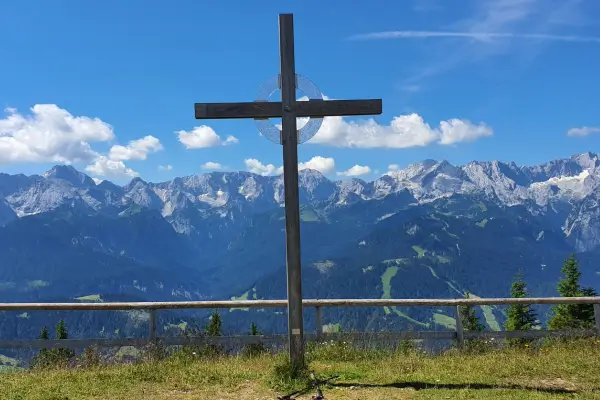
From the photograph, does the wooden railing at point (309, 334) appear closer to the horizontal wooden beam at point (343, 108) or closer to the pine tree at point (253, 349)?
the pine tree at point (253, 349)

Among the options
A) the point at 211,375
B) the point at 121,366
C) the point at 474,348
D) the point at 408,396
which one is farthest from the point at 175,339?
the point at 474,348

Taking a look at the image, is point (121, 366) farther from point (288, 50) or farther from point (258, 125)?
point (288, 50)

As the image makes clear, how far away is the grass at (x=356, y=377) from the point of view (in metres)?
7.16

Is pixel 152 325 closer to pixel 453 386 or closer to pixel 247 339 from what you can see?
pixel 247 339

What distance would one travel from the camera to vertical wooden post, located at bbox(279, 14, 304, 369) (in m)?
7.74

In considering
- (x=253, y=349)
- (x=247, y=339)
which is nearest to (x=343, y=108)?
(x=247, y=339)

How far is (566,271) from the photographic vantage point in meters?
40.7

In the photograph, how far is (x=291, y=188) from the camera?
7871mm

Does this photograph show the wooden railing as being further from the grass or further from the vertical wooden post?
the vertical wooden post

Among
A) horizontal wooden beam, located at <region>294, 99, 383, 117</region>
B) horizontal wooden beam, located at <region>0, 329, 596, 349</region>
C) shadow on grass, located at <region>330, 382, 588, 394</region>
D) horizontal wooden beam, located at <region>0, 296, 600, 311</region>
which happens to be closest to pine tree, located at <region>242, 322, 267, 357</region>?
horizontal wooden beam, located at <region>0, 329, 596, 349</region>

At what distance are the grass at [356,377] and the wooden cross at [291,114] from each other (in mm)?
996

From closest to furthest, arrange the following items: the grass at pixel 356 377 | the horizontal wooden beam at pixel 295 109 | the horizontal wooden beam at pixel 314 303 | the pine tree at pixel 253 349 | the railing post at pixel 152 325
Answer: the grass at pixel 356 377 < the horizontal wooden beam at pixel 295 109 < the pine tree at pixel 253 349 < the railing post at pixel 152 325 < the horizontal wooden beam at pixel 314 303

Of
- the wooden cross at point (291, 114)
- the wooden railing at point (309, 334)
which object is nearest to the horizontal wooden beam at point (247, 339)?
the wooden railing at point (309, 334)

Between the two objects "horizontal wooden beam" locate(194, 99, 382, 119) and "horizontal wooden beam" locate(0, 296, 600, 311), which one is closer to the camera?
"horizontal wooden beam" locate(194, 99, 382, 119)
